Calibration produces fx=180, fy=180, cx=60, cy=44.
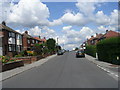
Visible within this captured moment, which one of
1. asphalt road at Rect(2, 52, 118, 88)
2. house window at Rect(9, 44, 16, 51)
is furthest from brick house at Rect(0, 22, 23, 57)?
asphalt road at Rect(2, 52, 118, 88)

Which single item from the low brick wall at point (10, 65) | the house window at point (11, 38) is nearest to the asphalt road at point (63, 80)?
the low brick wall at point (10, 65)

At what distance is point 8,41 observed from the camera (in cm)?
4194

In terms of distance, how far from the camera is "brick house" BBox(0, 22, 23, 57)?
3886cm

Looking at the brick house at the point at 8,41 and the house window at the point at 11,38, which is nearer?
the brick house at the point at 8,41

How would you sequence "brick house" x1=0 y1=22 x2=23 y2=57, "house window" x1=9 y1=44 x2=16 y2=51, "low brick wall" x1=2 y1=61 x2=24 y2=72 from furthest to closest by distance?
"house window" x1=9 y1=44 x2=16 y2=51 < "brick house" x1=0 y1=22 x2=23 y2=57 < "low brick wall" x1=2 y1=61 x2=24 y2=72

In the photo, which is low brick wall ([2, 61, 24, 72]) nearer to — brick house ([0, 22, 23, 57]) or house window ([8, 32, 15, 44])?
brick house ([0, 22, 23, 57])

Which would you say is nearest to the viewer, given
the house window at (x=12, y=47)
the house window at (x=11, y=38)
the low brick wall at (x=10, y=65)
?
the low brick wall at (x=10, y=65)

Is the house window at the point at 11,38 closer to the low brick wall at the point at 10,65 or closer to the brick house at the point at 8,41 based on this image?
the brick house at the point at 8,41

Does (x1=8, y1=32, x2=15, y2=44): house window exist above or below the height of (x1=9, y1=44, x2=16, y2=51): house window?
above

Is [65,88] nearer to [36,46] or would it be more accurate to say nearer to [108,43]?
[108,43]

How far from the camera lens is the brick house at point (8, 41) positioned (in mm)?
38859

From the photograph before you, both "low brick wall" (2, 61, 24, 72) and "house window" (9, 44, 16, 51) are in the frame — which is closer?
"low brick wall" (2, 61, 24, 72)

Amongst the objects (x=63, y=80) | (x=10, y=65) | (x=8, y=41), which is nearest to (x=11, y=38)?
(x=8, y=41)

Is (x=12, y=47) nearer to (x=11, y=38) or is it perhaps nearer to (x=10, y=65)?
(x=11, y=38)
